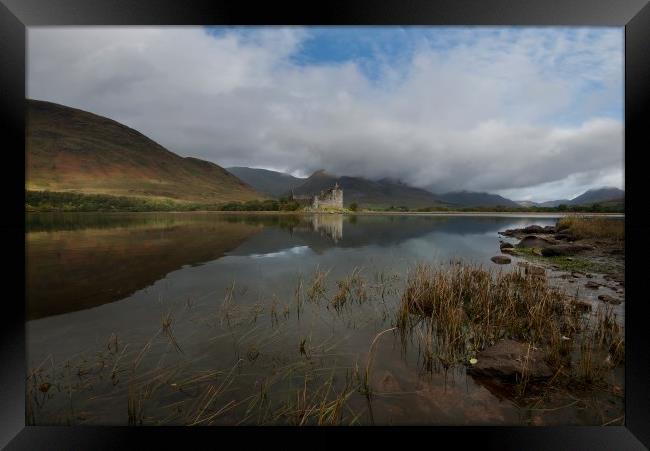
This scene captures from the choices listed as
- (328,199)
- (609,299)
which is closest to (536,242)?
(609,299)

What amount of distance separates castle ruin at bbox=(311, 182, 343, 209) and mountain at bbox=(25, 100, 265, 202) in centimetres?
1751

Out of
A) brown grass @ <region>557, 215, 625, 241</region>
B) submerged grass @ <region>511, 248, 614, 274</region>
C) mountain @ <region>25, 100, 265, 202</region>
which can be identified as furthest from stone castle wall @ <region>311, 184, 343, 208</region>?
submerged grass @ <region>511, 248, 614, 274</region>

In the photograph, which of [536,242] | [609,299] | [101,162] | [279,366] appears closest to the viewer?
[279,366]

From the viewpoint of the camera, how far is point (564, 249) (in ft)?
34.3

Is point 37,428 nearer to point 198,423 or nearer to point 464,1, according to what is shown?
point 198,423

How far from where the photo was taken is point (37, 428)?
2.32 metres

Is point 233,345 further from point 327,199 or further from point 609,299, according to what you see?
point 327,199

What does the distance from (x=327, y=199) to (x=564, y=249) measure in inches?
1878

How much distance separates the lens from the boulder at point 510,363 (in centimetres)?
289

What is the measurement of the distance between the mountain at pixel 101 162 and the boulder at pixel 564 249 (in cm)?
4247

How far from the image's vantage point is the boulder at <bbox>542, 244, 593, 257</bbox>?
10305 mm

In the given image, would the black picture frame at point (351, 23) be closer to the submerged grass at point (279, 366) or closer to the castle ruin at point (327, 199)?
the submerged grass at point (279, 366)

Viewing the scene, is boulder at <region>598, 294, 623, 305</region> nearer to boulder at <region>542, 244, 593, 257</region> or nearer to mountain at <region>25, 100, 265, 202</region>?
boulder at <region>542, 244, 593, 257</region>

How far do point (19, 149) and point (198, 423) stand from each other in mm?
3254
